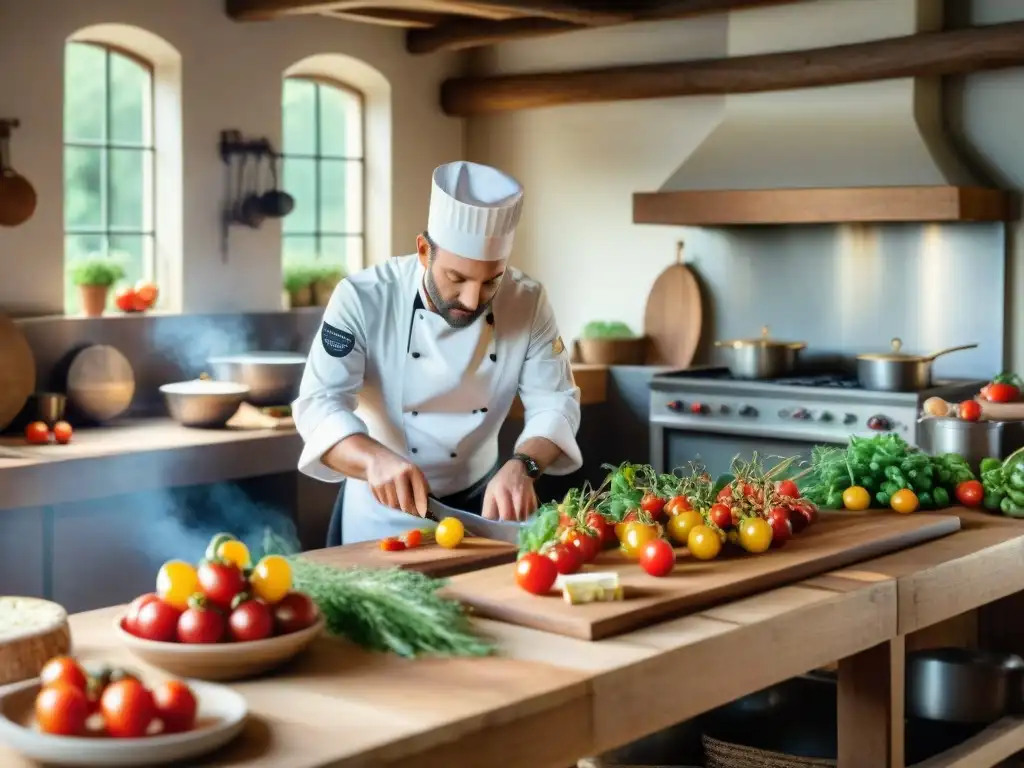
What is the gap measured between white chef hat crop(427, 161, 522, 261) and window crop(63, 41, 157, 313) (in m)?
2.93

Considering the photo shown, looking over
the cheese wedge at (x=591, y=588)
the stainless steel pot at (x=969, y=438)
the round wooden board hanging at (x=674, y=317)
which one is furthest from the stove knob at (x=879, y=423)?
the cheese wedge at (x=591, y=588)

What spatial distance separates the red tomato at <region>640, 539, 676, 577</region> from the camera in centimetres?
271

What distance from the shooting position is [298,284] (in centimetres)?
684

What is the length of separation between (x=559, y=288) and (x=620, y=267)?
405 mm

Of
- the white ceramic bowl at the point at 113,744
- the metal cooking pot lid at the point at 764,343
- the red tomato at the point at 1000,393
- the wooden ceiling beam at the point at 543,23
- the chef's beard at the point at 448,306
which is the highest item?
the wooden ceiling beam at the point at 543,23

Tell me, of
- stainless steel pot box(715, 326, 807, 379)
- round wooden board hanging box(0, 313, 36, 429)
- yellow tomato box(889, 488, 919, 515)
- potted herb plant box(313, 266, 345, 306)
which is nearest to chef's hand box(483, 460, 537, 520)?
yellow tomato box(889, 488, 919, 515)

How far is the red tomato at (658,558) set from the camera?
8.91 feet

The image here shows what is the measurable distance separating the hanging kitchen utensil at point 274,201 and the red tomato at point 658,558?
4.12m

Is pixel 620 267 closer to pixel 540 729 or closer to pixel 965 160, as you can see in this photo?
pixel 965 160

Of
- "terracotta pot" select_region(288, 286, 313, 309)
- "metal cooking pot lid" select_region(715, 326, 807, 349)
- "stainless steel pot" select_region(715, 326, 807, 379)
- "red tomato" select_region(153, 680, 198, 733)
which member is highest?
"terracotta pot" select_region(288, 286, 313, 309)

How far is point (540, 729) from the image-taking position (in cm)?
213

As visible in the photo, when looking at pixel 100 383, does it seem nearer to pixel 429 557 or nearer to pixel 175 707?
pixel 429 557

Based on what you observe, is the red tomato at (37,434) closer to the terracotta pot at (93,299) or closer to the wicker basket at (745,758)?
the terracotta pot at (93,299)

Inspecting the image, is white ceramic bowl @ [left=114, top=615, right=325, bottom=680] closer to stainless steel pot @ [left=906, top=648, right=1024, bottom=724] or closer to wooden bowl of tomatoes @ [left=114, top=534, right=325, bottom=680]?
wooden bowl of tomatoes @ [left=114, top=534, right=325, bottom=680]
